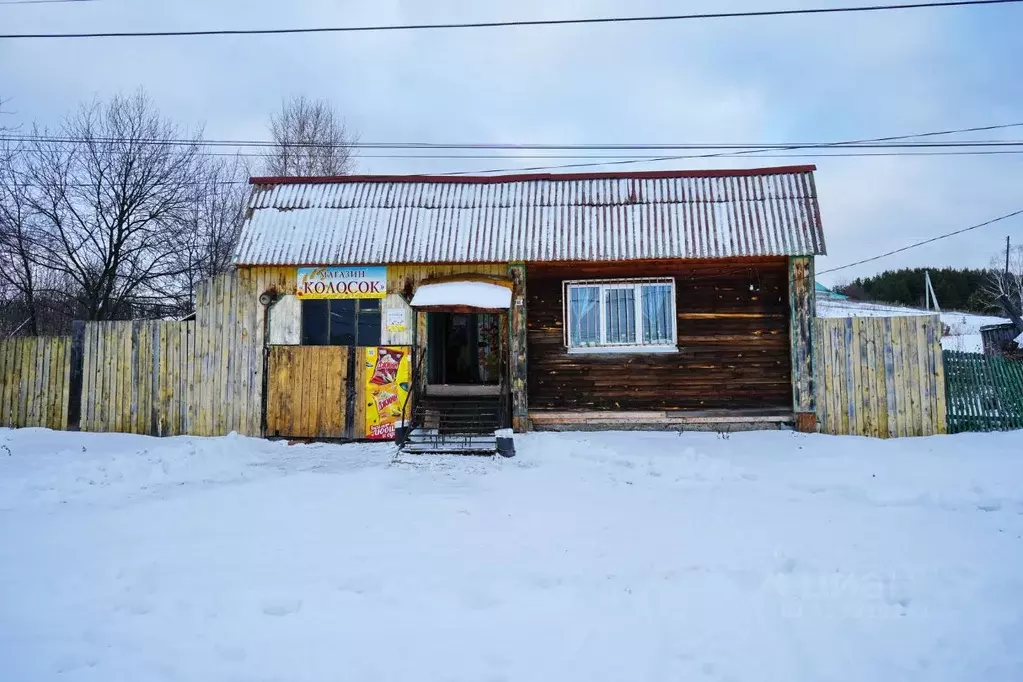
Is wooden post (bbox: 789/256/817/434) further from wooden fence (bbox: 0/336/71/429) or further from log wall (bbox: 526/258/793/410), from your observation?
wooden fence (bbox: 0/336/71/429)

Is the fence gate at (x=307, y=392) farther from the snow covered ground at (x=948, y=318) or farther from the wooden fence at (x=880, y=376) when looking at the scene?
the snow covered ground at (x=948, y=318)

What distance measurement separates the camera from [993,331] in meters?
28.3

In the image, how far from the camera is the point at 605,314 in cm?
1244

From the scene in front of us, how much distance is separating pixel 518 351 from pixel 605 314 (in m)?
1.87

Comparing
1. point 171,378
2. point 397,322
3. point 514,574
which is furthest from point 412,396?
point 514,574

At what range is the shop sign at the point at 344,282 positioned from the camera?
40.7ft

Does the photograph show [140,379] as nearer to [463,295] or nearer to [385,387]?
[385,387]

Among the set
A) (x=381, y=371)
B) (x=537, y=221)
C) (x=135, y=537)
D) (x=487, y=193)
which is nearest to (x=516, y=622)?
(x=135, y=537)

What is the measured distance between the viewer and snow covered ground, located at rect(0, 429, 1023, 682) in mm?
3857

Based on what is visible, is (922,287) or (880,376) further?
(922,287)

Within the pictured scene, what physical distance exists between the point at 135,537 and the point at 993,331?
33.8 m

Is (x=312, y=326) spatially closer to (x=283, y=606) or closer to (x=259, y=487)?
(x=259, y=487)

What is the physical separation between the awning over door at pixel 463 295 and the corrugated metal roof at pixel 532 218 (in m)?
0.50

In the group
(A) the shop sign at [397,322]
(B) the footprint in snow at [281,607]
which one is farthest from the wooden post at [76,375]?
(B) the footprint in snow at [281,607]
